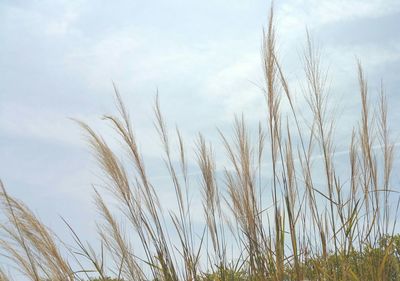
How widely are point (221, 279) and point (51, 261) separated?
889 mm

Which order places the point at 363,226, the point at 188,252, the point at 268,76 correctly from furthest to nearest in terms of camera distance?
the point at 363,226
the point at 188,252
the point at 268,76

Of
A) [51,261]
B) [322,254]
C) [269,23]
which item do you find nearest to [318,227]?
[322,254]

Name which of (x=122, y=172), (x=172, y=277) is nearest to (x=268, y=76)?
(x=122, y=172)

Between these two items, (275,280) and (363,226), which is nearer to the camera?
(275,280)

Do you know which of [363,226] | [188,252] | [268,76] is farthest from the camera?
[363,226]

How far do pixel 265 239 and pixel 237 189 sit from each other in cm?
30

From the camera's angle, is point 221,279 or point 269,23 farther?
point 221,279

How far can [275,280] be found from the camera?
2.78 m

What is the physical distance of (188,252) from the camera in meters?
2.99

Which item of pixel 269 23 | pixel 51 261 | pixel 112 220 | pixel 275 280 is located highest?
pixel 269 23

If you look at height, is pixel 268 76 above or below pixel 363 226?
above

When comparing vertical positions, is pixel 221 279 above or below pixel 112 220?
below

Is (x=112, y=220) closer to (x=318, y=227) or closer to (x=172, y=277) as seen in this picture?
(x=172, y=277)

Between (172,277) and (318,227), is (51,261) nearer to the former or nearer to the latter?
(172,277)
